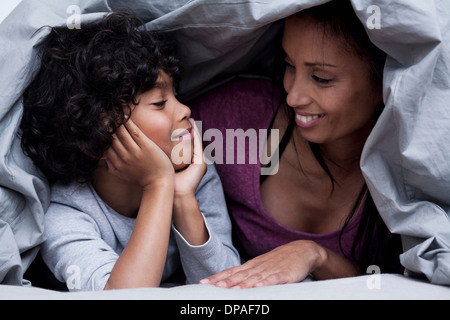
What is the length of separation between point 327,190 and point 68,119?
0.50m

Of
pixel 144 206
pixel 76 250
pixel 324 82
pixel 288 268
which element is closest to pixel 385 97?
pixel 324 82

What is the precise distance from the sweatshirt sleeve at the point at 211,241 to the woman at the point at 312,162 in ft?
0.14

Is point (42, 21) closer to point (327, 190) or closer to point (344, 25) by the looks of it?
point (344, 25)

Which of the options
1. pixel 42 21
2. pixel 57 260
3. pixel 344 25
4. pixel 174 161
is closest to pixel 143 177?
pixel 174 161

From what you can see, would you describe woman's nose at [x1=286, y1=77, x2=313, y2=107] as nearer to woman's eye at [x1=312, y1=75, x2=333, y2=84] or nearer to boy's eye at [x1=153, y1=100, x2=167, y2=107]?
woman's eye at [x1=312, y1=75, x2=333, y2=84]

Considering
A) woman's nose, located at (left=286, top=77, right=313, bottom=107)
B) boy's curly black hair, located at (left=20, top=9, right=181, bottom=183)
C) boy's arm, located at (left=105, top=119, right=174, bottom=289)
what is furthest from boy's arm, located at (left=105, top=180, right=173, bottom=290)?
woman's nose, located at (left=286, top=77, right=313, bottom=107)

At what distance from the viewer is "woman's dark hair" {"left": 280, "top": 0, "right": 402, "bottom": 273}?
3.25 ft

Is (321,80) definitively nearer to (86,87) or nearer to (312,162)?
(312,162)

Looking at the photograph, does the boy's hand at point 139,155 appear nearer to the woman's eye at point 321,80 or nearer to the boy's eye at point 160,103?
the boy's eye at point 160,103

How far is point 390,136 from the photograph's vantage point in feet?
3.07

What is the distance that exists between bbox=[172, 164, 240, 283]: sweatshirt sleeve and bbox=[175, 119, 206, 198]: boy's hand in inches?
2.4

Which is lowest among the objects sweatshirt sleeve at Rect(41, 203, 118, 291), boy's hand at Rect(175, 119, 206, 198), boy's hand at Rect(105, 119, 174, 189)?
sweatshirt sleeve at Rect(41, 203, 118, 291)

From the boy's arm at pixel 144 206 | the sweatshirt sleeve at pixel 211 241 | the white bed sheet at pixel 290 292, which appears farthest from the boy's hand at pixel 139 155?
the white bed sheet at pixel 290 292

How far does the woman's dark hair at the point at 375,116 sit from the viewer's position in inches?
39.0
